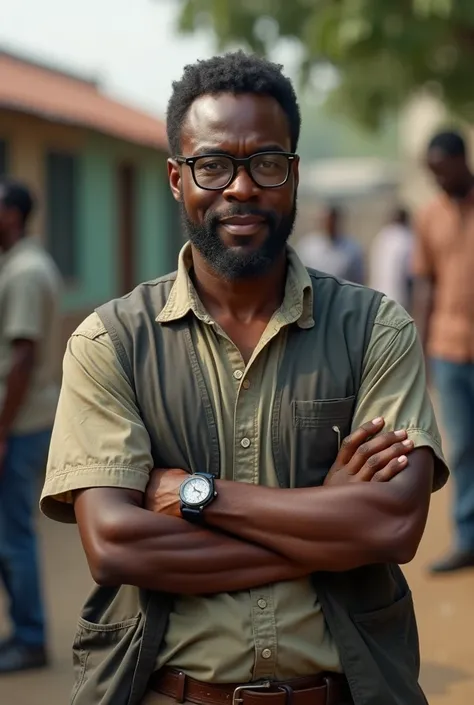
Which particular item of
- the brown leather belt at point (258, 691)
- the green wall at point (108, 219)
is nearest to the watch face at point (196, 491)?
the brown leather belt at point (258, 691)

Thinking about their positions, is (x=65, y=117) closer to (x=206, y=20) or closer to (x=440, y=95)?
(x=206, y=20)

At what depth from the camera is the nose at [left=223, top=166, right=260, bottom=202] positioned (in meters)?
2.60

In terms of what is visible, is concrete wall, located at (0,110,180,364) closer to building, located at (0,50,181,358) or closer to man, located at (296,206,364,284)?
building, located at (0,50,181,358)

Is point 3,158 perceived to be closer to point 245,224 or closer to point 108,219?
point 108,219

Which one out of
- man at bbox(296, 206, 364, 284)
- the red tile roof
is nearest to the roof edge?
the red tile roof

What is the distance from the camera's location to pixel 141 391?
2617 millimetres

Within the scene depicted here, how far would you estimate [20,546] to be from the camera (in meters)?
5.41

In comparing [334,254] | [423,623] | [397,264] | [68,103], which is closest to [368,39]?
[334,254]

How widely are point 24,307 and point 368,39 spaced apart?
6.26 meters

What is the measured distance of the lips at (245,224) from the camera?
262 cm

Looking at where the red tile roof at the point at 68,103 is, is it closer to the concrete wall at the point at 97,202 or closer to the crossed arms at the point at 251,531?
the concrete wall at the point at 97,202

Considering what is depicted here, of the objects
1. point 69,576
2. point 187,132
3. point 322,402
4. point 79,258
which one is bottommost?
point 69,576

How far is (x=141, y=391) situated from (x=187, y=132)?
1.86 ft

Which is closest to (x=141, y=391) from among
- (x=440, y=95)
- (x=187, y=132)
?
(x=187, y=132)
